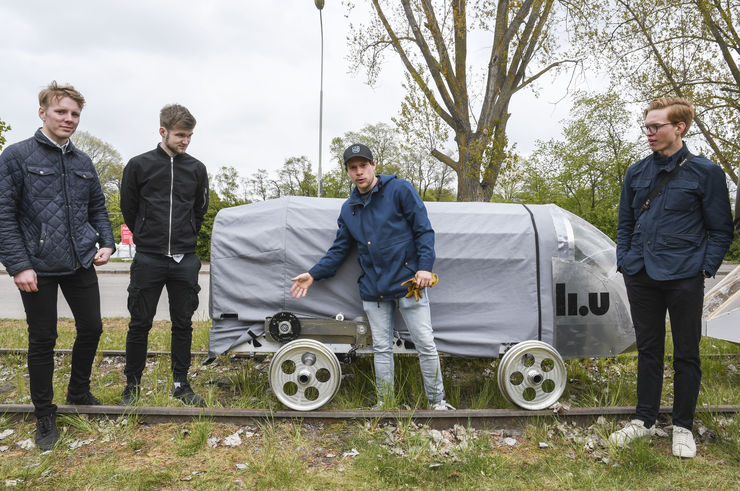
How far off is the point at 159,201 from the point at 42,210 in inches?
29.9

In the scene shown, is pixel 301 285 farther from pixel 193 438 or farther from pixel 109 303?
pixel 109 303

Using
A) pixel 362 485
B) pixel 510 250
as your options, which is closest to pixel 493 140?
pixel 510 250

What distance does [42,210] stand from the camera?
3.37m

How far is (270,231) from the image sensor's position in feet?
13.4

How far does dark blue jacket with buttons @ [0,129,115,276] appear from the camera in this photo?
3.23 m

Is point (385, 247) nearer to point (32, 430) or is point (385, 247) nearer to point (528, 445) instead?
point (528, 445)

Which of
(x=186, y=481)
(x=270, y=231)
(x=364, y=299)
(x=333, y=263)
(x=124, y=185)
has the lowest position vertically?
(x=186, y=481)

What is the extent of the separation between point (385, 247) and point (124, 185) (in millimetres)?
2076

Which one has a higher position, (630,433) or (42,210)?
(42,210)

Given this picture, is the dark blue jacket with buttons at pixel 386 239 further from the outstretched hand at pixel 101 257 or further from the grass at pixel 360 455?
the outstretched hand at pixel 101 257

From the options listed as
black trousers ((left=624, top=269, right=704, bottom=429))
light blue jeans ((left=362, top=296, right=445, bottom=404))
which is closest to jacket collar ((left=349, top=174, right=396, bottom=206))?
light blue jeans ((left=362, top=296, right=445, bottom=404))

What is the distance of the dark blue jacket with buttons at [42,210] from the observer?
3.23 metres

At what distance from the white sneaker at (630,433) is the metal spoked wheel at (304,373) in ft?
6.66

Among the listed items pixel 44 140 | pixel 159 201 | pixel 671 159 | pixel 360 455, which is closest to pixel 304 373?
pixel 360 455
